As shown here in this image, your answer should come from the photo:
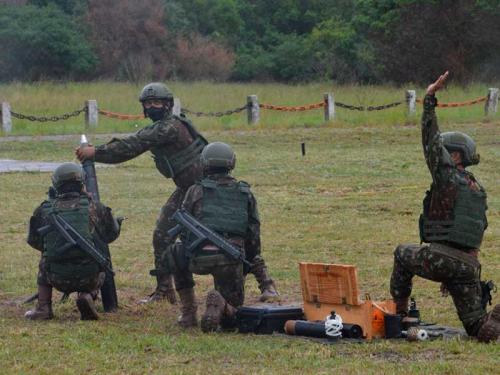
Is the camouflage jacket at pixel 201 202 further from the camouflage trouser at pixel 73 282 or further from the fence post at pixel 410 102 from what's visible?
the fence post at pixel 410 102

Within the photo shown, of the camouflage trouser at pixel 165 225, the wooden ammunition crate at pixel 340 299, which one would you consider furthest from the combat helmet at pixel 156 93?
the wooden ammunition crate at pixel 340 299

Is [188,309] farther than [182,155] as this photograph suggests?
No

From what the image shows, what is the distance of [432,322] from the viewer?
9.59 metres

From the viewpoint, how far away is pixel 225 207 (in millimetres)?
9391

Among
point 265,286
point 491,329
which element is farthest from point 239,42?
point 491,329

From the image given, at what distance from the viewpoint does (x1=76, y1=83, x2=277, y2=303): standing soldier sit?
10.5 meters

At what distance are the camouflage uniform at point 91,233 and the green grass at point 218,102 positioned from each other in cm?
2092

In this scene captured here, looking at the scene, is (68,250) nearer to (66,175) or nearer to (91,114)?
(66,175)

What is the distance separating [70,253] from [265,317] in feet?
5.75

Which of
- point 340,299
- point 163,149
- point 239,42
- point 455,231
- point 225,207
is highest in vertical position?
point 239,42

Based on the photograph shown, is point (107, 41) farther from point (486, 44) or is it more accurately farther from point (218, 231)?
point (218, 231)

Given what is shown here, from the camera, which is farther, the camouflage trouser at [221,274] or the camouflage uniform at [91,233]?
the camouflage uniform at [91,233]

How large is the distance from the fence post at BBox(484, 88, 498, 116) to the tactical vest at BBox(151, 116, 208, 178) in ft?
81.3

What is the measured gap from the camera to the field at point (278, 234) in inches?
315
